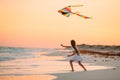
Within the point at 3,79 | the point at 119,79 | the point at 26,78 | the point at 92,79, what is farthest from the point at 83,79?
the point at 3,79

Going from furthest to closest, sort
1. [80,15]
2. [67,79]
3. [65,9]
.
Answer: [65,9], [80,15], [67,79]

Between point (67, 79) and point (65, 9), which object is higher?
point (65, 9)

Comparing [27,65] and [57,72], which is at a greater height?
[57,72]

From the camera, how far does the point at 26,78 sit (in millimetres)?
12164

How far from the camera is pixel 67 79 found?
11883 mm

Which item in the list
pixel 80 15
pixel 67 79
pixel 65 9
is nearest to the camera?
pixel 67 79

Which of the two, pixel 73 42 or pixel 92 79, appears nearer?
pixel 92 79

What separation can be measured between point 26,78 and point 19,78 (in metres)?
0.25

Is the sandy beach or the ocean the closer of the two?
the sandy beach

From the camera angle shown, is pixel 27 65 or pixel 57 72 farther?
pixel 27 65

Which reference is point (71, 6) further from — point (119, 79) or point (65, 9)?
point (119, 79)

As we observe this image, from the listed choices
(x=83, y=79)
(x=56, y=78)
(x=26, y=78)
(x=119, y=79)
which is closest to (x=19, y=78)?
(x=26, y=78)

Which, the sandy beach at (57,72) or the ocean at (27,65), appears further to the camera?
the ocean at (27,65)

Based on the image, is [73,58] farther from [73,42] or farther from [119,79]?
[119,79]
